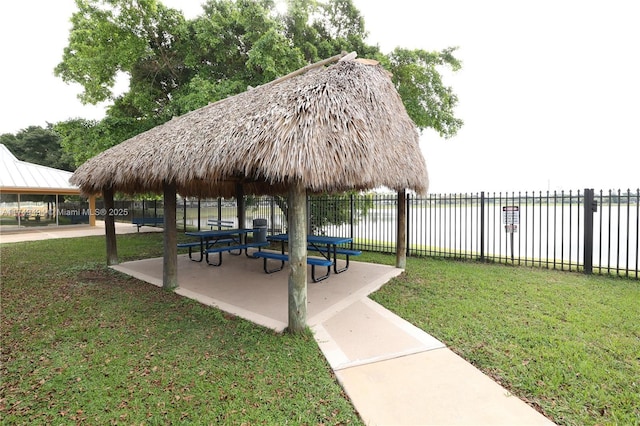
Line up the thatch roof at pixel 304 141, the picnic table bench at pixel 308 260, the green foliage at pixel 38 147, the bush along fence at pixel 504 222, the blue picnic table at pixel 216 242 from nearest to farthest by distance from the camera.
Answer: the thatch roof at pixel 304 141
the picnic table bench at pixel 308 260
the bush along fence at pixel 504 222
the blue picnic table at pixel 216 242
the green foliage at pixel 38 147

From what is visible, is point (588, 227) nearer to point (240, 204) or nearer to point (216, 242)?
point (216, 242)

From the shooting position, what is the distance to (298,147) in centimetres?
360

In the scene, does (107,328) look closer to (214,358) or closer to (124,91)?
(214,358)

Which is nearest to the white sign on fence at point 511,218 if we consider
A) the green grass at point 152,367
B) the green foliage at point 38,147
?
the green grass at point 152,367

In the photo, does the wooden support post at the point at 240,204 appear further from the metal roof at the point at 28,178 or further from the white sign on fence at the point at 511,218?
the metal roof at the point at 28,178

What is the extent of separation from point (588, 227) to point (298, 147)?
7217mm

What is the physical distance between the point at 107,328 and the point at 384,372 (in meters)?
3.89

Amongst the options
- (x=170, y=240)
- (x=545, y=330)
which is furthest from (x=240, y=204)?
(x=545, y=330)

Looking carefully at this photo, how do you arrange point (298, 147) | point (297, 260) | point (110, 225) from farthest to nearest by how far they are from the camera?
1. point (110, 225)
2. point (297, 260)
3. point (298, 147)

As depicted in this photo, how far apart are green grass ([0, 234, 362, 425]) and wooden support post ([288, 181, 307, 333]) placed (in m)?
0.27

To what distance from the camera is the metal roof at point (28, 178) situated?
1591 centimetres

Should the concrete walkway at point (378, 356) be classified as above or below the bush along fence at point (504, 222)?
below

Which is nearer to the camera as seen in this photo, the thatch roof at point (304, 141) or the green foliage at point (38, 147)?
the thatch roof at point (304, 141)

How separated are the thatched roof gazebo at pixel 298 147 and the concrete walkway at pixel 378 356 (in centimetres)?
69
